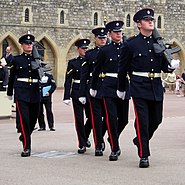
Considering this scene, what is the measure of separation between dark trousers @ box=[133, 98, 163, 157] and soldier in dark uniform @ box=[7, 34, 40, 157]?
2.09m

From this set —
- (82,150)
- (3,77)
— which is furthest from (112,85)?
(3,77)

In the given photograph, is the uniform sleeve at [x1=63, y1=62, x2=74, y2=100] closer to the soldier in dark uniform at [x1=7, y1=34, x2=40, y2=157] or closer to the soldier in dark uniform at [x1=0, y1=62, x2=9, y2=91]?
the soldier in dark uniform at [x1=7, y1=34, x2=40, y2=157]

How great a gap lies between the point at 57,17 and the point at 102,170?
32.0 meters

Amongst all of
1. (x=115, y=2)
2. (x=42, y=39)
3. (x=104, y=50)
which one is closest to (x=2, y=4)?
(x=42, y=39)

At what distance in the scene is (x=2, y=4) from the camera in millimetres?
38031

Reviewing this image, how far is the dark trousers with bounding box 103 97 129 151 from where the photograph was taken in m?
9.38

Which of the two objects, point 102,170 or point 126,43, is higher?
point 126,43

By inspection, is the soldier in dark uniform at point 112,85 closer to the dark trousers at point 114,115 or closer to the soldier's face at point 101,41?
the dark trousers at point 114,115

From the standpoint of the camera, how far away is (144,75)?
340 inches

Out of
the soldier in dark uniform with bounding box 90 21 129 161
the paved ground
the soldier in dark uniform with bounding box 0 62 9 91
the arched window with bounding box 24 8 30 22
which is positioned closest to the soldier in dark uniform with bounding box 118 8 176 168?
the paved ground

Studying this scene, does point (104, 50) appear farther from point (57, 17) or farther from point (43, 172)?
point (57, 17)

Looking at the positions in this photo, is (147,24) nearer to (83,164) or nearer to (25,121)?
(83,164)

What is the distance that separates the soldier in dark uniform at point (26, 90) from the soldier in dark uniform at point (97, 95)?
28.8 inches

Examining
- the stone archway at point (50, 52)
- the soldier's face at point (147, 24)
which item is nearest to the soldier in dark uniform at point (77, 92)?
the soldier's face at point (147, 24)
